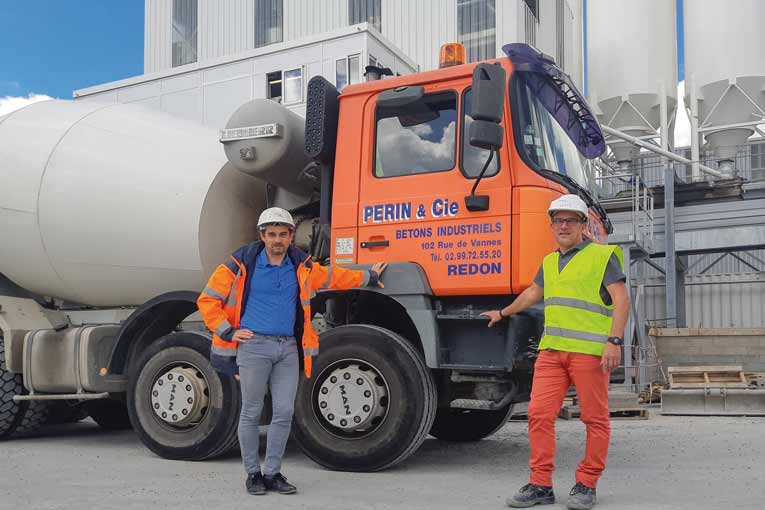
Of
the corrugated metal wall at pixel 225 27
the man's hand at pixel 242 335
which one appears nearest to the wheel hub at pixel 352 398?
the man's hand at pixel 242 335

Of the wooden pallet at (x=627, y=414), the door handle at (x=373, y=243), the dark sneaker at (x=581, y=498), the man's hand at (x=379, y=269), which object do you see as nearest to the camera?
the dark sneaker at (x=581, y=498)

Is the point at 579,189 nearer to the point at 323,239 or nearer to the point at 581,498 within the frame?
the point at 323,239

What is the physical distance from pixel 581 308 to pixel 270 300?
6.26ft

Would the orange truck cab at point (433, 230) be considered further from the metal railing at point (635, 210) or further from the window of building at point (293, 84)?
the window of building at point (293, 84)

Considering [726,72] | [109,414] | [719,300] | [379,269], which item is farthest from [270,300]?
[726,72]

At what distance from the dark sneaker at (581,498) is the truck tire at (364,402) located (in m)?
1.31

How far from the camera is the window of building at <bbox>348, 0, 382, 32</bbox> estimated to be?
27250 mm

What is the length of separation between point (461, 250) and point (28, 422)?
495 centimetres

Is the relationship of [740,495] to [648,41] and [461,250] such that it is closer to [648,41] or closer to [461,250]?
[461,250]

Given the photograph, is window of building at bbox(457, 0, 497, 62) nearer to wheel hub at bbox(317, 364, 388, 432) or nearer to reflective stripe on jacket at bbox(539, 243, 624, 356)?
wheel hub at bbox(317, 364, 388, 432)

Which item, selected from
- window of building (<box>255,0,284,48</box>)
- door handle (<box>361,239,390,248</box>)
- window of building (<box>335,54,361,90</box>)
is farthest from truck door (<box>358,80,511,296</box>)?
window of building (<box>255,0,284,48</box>)

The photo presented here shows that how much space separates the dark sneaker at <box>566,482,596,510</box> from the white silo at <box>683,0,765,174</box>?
65.1 ft

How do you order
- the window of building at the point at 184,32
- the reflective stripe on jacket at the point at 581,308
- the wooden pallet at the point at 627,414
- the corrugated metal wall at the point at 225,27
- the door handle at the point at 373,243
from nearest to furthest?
1. the reflective stripe on jacket at the point at 581,308
2. the door handle at the point at 373,243
3. the wooden pallet at the point at 627,414
4. the corrugated metal wall at the point at 225,27
5. the window of building at the point at 184,32

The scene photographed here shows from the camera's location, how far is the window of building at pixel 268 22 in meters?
29.2
